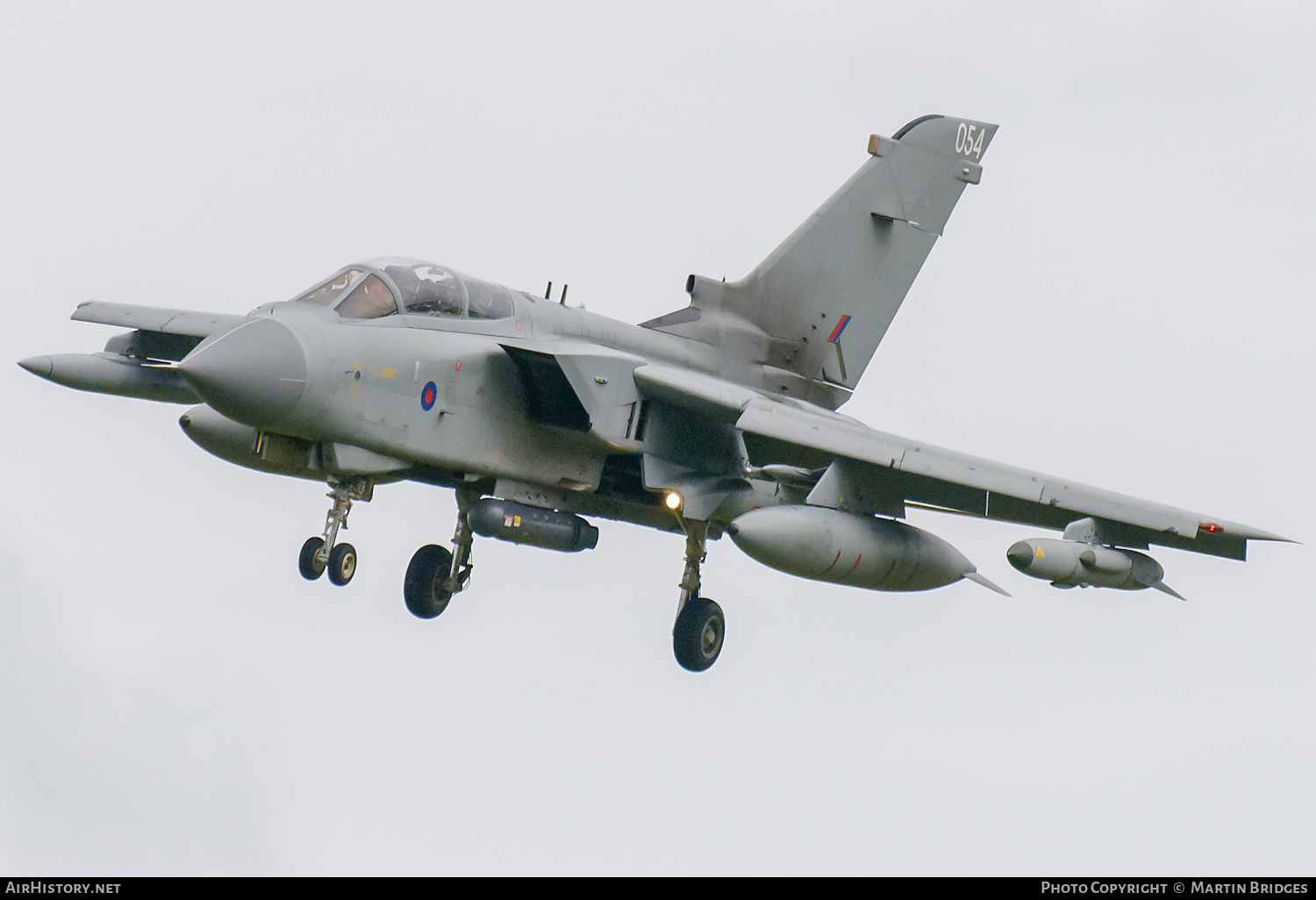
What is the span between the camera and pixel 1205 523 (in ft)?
45.9

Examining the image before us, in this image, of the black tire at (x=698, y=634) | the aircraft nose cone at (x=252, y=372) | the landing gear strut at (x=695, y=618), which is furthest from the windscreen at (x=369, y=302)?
the black tire at (x=698, y=634)

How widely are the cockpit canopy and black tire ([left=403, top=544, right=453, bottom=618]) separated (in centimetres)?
235

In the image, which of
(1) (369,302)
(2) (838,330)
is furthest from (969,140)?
(1) (369,302)

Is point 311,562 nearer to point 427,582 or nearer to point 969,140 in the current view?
point 427,582

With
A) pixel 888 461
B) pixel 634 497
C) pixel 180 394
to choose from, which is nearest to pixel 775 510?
pixel 888 461

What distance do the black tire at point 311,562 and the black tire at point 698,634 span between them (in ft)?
11.4

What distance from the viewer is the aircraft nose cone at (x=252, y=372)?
40.5 ft

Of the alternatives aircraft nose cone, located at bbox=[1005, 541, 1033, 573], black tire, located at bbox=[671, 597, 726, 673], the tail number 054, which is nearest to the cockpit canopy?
black tire, located at bbox=[671, 597, 726, 673]

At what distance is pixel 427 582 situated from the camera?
1522 centimetres

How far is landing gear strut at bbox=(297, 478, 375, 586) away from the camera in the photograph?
1352 centimetres

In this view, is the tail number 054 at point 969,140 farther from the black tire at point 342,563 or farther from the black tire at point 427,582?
the black tire at point 342,563

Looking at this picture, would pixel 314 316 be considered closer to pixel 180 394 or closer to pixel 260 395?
pixel 260 395

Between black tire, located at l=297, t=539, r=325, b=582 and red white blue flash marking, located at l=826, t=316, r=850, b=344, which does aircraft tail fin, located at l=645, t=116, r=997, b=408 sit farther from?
black tire, located at l=297, t=539, r=325, b=582

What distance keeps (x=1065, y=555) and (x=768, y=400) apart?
274 centimetres
